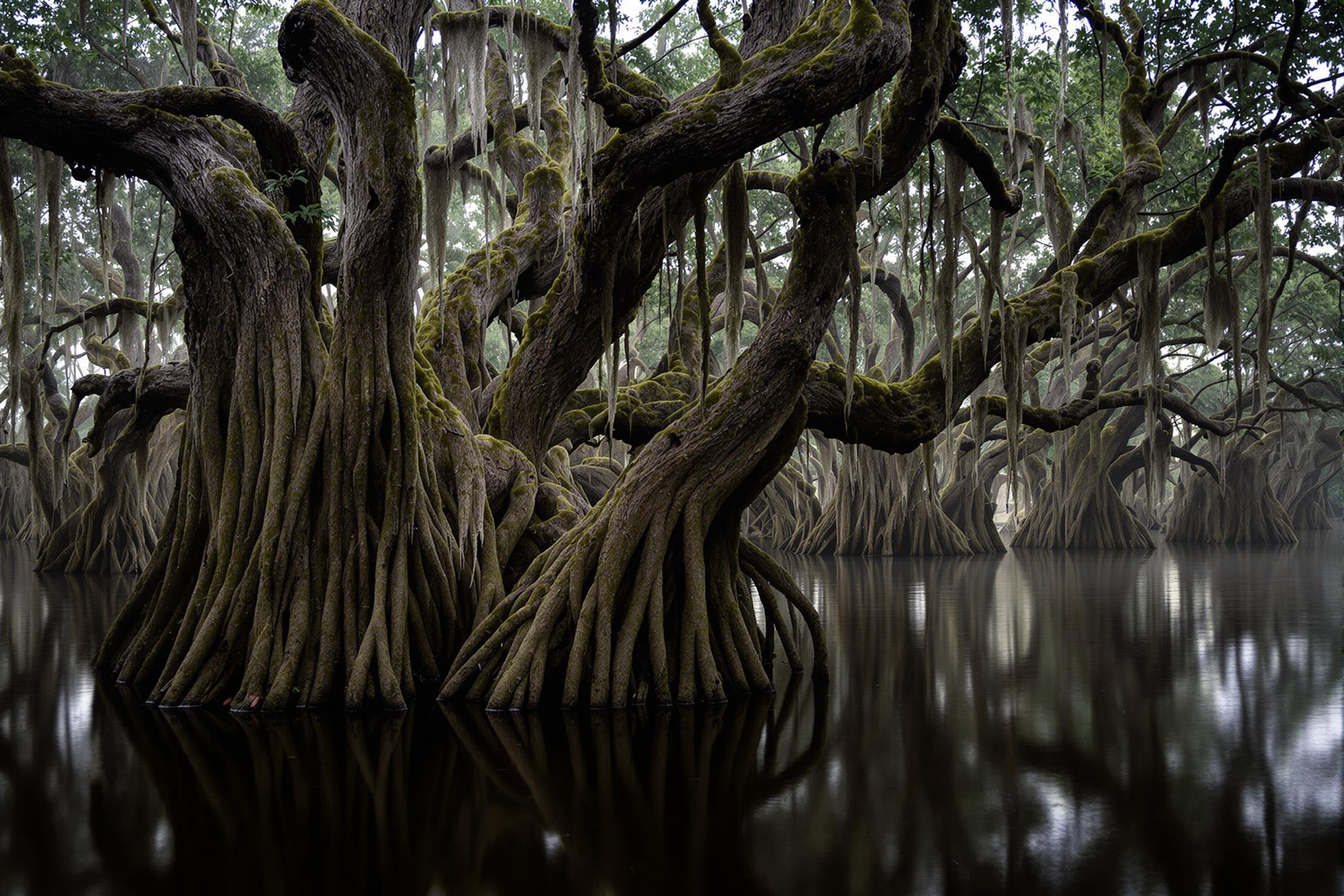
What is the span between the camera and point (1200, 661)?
6.75 meters

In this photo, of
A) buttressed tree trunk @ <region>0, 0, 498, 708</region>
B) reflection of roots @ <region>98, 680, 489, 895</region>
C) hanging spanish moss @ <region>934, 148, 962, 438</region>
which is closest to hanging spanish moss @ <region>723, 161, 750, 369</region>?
hanging spanish moss @ <region>934, 148, 962, 438</region>

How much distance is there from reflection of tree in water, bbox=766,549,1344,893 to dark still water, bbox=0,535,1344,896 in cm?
2

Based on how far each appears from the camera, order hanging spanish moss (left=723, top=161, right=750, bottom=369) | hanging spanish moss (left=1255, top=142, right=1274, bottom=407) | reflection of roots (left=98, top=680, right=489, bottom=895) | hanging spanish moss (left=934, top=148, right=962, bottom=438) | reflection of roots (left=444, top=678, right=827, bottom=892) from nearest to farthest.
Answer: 1. reflection of roots (left=98, top=680, right=489, bottom=895)
2. reflection of roots (left=444, top=678, right=827, bottom=892)
3. hanging spanish moss (left=723, top=161, right=750, bottom=369)
4. hanging spanish moss (left=934, top=148, right=962, bottom=438)
5. hanging spanish moss (left=1255, top=142, right=1274, bottom=407)

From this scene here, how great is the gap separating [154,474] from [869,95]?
13.8 m

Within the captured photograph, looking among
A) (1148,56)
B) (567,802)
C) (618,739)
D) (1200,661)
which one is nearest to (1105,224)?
(1200,661)

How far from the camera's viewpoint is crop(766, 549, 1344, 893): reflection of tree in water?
2.99 meters

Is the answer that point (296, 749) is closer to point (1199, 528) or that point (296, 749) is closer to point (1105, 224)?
point (1105, 224)

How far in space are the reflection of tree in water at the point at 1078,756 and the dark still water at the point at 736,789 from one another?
0.06 feet

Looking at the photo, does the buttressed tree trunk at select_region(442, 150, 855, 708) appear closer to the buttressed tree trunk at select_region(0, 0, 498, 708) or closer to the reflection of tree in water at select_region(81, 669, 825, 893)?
the reflection of tree in water at select_region(81, 669, 825, 893)

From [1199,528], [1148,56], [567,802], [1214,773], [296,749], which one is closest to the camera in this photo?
→ [567,802]

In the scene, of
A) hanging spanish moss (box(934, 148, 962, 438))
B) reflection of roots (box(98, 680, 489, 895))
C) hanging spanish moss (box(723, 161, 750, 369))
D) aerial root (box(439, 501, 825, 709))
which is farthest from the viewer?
hanging spanish moss (box(934, 148, 962, 438))

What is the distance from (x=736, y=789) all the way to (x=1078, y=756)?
4.76 ft

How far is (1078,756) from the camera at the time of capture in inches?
168

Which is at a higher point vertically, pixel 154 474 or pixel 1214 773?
pixel 154 474
